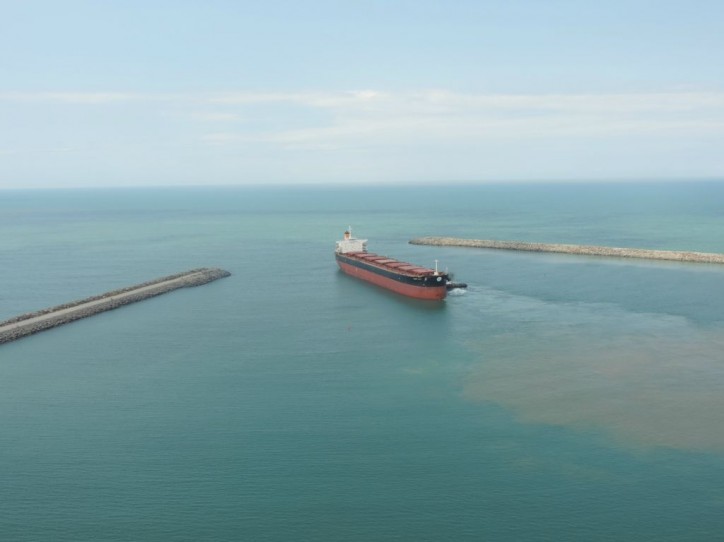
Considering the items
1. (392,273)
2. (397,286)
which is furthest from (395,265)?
(397,286)

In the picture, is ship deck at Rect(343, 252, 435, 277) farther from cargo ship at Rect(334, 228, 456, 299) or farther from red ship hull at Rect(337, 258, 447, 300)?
red ship hull at Rect(337, 258, 447, 300)

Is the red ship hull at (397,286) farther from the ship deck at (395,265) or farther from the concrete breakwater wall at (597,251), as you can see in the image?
the concrete breakwater wall at (597,251)

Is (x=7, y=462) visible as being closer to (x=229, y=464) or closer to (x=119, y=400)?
(x=119, y=400)

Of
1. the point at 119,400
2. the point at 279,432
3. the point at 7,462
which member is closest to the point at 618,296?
the point at 279,432

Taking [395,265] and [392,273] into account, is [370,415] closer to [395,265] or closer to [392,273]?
[392,273]

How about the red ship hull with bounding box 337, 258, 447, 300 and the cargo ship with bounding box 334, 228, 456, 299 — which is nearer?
the red ship hull with bounding box 337, 258, 447, 300

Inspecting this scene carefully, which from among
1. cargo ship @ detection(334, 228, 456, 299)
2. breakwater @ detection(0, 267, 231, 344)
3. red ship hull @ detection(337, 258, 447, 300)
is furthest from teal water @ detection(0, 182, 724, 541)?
cargo ship @ detection(334, 228, 456, 299)

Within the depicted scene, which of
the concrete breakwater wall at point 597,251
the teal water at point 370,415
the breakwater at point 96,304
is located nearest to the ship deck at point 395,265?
the teal water at point 370,415
